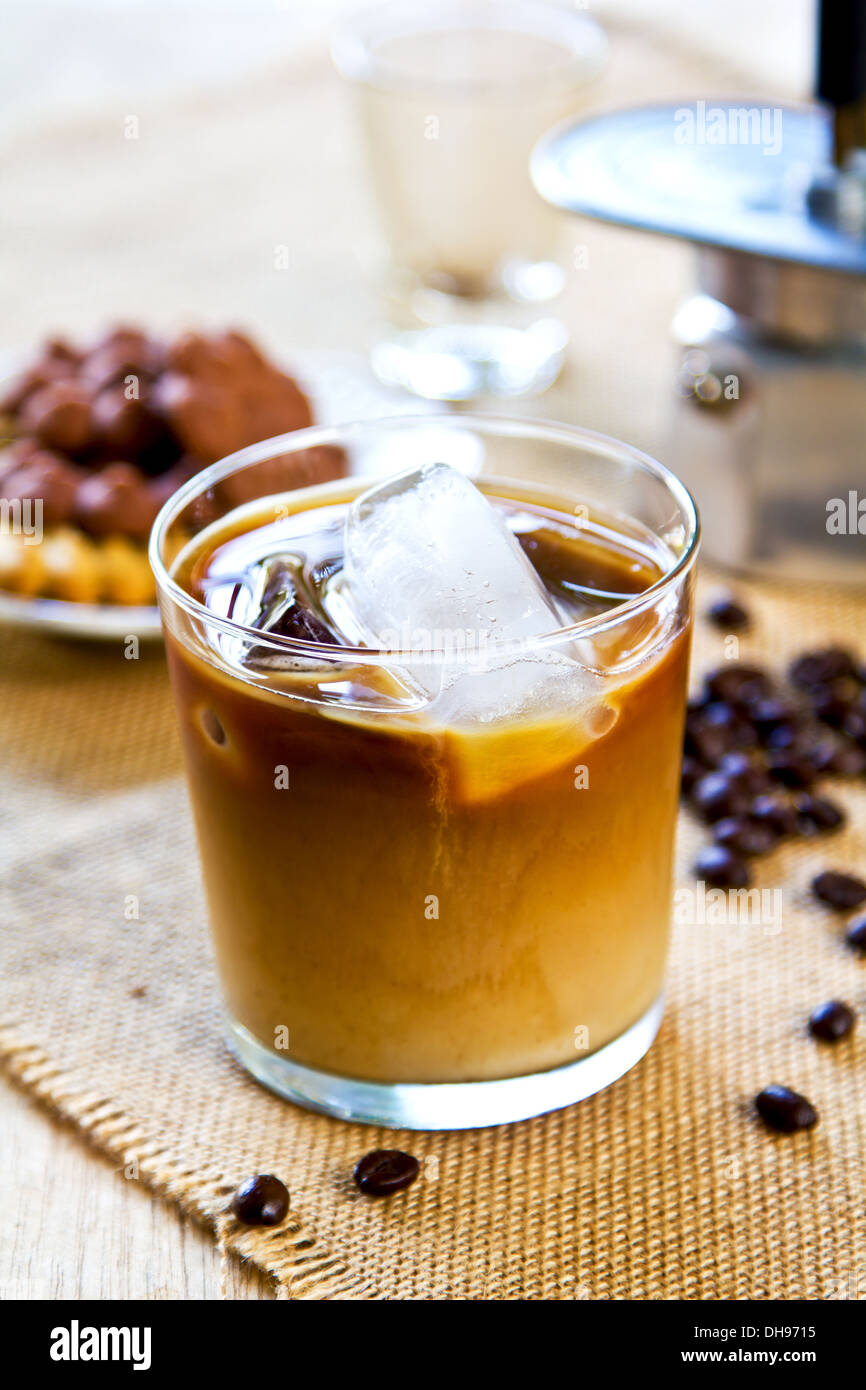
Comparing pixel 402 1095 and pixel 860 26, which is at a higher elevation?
pixel 860 26

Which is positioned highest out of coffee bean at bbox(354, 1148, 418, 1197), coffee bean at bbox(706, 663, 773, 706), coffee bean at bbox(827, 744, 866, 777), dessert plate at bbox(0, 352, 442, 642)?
dessert plate at bbox(0, 352, 442, 642)

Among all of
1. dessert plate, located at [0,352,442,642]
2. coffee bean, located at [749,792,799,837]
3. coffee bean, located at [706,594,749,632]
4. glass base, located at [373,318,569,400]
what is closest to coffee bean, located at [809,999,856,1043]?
coffee bean, located at [749,792,799,837]

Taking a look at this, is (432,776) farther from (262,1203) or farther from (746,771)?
(746,771)

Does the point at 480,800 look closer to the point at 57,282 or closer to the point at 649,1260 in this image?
the point at 649,1260

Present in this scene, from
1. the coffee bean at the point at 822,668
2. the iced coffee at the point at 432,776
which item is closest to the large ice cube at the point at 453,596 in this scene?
the iced coffee at the point at 432,776

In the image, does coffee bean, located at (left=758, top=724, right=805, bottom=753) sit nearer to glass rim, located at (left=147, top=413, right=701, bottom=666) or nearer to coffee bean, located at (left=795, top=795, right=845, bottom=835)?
coffee bean, located at (left=795, top=795, right=845, bottom=835)

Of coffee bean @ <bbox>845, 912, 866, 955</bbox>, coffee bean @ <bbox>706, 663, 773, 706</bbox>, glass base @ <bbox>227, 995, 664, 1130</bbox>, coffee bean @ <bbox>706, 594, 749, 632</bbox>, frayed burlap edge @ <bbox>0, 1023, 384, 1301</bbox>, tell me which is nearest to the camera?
frayed burlap edge @ <bbox>0, 1023, 384, 1301</bbox>

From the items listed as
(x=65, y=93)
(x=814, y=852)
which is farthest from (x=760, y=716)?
(x=65, y=93)
